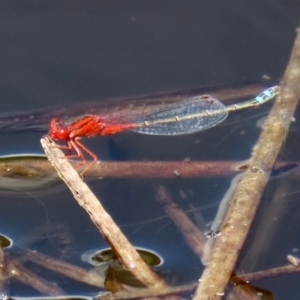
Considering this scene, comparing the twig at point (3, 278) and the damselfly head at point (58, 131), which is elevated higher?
the damselfly head at point (58, 131)

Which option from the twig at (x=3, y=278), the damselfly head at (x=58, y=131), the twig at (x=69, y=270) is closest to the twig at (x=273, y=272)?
the twig at (x=69, y=270)

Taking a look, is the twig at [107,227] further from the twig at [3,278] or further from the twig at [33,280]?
the twig at [3,278]

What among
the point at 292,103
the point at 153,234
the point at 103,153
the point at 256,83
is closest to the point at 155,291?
the point at 153,234

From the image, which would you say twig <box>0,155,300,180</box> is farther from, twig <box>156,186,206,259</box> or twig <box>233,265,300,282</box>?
twig <box>233,265,300,282</box>

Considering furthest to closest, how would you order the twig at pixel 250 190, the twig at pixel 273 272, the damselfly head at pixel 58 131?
the damselfly head at pixel 58 131, the twig at pixel 273 272, the twig at pixel 250 190

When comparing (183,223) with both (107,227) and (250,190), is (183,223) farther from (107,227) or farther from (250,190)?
(107,227)

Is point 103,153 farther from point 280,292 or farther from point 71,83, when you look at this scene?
point 280,292

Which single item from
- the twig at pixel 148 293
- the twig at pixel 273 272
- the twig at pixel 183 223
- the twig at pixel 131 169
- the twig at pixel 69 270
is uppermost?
the twig at pixel 131 169

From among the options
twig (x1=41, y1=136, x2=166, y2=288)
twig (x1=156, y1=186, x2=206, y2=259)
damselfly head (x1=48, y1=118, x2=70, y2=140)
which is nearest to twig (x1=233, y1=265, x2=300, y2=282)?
twig (x1=156, y1=186, x2=206, y2=259)

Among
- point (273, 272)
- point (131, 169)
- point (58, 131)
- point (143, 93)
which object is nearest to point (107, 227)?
point (131, 169)
